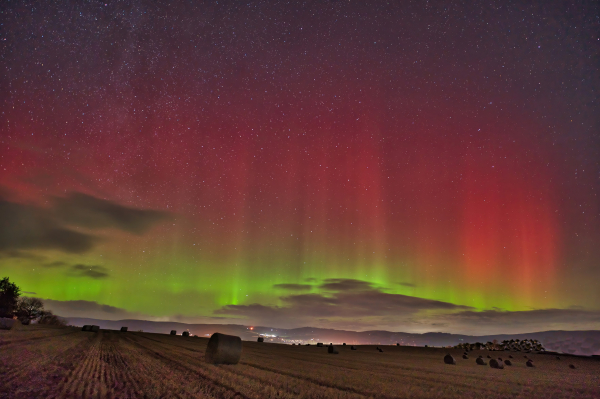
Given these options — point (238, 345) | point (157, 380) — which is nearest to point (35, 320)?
point (238, 345)

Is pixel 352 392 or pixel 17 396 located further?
pixel 352 392

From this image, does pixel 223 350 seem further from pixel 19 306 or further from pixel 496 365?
pixel 19 306

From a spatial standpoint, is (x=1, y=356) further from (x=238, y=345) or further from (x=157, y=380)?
(x=238, y=345)

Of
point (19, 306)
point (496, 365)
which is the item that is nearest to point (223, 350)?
point (496, 365)

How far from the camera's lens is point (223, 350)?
22.3 meters

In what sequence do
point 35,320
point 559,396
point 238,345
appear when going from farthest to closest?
point 35,320 < point 238,345 < point 559,396

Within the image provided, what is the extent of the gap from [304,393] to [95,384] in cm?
722

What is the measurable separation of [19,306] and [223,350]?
111880mm

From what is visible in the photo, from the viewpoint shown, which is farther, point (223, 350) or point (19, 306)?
point (19, 306)

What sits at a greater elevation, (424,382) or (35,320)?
(424,382)

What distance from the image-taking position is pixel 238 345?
925 inches

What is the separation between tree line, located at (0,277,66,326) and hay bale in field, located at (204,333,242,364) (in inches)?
2736

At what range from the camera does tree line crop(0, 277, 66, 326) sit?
85.9m

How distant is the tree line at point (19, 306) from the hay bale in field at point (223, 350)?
69492 millimetres
